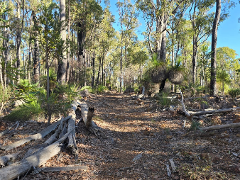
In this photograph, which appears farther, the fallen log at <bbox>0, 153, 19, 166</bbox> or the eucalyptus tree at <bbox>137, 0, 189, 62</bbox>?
the eucalyptus tree at <bbox>137, 0, 189, 62</bbox>

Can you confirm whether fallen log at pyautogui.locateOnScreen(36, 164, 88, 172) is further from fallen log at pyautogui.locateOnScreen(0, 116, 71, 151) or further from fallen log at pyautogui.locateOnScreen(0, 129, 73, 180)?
fallen log at pyautogui.locateOnScreen(0, 116, 71, 151)

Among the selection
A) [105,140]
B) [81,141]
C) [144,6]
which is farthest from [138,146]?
[144,6]

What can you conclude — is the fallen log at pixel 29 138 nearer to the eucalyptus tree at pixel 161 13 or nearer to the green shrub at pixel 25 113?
the green shrub at pixel 25 113

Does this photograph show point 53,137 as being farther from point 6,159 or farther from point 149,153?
point 149,153

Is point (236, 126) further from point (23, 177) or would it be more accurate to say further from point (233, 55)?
point (233, 55)

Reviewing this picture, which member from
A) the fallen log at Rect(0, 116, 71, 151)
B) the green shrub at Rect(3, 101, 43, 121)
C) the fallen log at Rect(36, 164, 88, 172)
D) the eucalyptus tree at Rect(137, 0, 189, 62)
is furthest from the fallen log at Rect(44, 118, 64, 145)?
the eucalyptus tree at Rect(137, 0, 189, 62)

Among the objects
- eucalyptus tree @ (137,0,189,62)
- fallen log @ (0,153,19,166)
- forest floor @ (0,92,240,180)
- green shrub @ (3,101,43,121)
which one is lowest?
forest floor @ (0,92,240,180)

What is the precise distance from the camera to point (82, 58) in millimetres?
16625

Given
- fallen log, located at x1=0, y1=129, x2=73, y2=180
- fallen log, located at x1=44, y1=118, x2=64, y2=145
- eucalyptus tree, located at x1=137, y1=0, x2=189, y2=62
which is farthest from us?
eucalyptus tree, located at x1=137, y1=0, x2=189, y2=62

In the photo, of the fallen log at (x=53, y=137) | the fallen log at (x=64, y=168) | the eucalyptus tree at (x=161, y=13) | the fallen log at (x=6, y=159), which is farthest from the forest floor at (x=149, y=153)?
the eucalyptus tree at (x=161, y=13)

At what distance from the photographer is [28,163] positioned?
274cm

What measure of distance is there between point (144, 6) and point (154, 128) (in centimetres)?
1157

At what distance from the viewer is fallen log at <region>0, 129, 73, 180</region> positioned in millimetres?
2391

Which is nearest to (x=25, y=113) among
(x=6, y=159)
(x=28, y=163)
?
(x=6, y=159)
